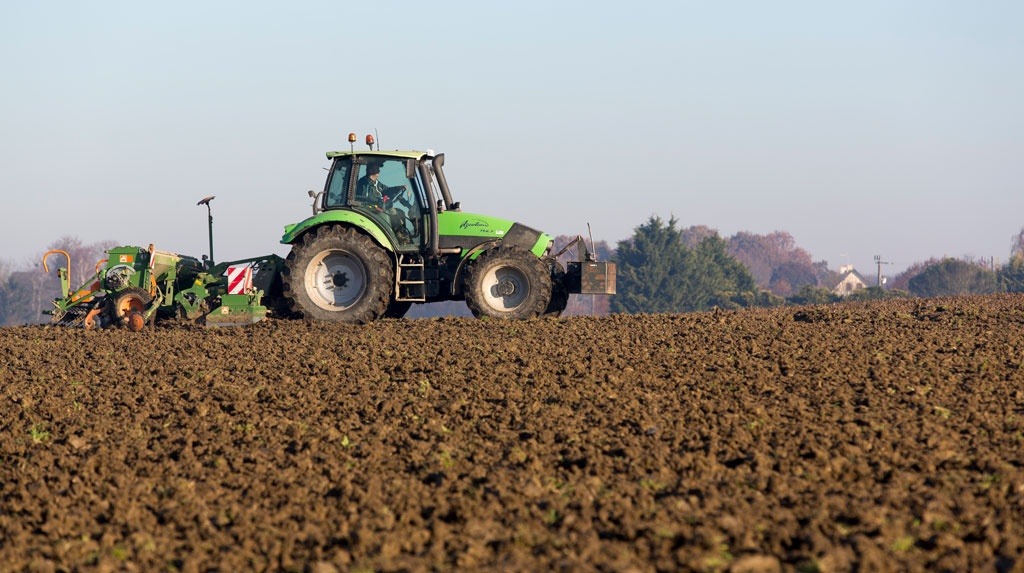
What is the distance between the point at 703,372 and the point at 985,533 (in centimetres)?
454

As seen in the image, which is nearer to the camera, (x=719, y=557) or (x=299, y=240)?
(x=719, y=557)

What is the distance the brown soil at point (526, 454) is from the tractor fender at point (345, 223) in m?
1.96

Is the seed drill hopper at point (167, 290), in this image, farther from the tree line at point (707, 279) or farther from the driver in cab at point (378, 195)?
the tree line at point (707, 279)

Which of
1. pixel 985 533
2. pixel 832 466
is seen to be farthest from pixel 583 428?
pixel 985 533

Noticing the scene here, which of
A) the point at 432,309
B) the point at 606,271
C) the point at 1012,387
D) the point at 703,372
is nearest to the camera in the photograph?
the point at 1012,387

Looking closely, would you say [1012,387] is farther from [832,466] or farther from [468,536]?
[468,536]

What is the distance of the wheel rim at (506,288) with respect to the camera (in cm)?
1402

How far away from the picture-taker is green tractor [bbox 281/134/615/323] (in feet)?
45.5

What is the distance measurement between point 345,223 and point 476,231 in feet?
5.07

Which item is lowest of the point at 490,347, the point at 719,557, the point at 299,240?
the point at 719,557

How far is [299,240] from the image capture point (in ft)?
46.1

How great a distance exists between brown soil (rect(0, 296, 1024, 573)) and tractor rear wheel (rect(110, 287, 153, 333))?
2.20 meters

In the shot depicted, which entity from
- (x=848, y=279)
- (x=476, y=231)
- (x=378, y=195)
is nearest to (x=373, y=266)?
(x=378, y=195)

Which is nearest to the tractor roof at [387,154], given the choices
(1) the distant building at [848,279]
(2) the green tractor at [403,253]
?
(2) the green tractor at [403,253]
